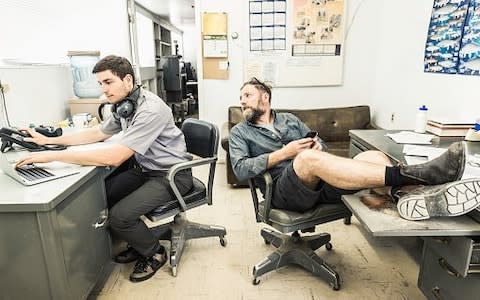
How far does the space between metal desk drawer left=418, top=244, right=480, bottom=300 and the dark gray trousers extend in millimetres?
1319

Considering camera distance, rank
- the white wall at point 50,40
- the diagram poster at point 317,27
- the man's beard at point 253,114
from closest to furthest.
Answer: the man's beard at point 253,114
the white wall at point 50,40
the diagram poster at point 317,27

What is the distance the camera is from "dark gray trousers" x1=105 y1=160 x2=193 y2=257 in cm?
178

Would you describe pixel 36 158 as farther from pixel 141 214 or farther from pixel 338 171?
pixel 338 171

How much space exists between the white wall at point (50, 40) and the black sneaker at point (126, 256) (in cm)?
123

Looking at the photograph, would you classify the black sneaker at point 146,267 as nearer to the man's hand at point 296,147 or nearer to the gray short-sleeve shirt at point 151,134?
the gray short-sleeve shirt at point 151,134

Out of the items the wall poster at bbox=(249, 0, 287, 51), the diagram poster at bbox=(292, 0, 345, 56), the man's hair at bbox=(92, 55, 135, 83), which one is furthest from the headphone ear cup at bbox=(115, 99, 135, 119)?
the diagram poster at bbox=(292, 0, 345, 56)

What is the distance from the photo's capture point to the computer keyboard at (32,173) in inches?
57.4

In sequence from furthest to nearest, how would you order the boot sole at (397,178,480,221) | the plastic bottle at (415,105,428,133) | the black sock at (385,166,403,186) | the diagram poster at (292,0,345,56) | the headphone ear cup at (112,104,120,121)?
the diagram poster at (292,0,345,56) → the plastic bottle at (415,105,428,133) → the headphone ear cup at (112,104,120,121) → the black sock at (385,166,403,186) → the boot sole at (397,178,480,221)

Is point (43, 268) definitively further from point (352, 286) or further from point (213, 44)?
point (213, 44)

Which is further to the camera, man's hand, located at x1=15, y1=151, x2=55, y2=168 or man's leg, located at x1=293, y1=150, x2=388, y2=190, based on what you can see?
man's hand, located at x1=15, y1=151, x2=55, y2=168

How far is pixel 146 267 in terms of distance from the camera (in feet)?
6.46

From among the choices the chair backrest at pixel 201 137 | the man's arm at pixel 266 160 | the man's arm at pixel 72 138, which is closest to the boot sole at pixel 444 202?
the man's arm at pixel 266 160

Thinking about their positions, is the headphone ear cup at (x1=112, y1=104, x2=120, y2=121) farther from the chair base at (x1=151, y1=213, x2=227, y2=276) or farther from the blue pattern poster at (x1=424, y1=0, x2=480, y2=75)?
the blue pattern poster at (x1=424, y1=0, x2=480, y2=75)

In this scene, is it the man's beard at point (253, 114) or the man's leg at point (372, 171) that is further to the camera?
the man's beard at point (253, 114)
